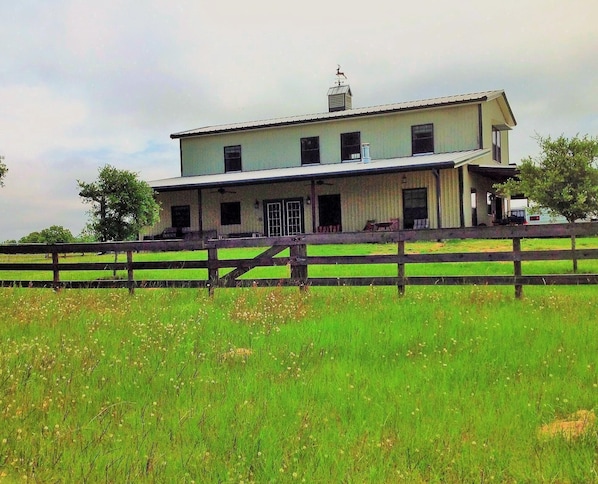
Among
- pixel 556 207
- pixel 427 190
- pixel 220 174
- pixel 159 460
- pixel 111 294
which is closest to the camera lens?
pixel 159 460

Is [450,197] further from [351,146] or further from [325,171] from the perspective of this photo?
[351,146]

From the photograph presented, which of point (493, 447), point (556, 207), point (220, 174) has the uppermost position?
point (220, 174)

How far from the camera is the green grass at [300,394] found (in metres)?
3.71

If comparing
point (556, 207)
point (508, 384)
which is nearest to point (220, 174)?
point (556, 207)

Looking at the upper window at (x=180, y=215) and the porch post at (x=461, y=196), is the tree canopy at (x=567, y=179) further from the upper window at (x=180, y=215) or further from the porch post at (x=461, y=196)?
the upper window at (x=180, y=215)

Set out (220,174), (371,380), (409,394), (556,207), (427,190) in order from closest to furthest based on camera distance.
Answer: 1. (409,394)
2. (371,380)
3. (556,207)
4. (427,190)
5. (220,174)

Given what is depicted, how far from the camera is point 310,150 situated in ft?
103

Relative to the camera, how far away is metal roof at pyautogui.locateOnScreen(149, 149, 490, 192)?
81.1 feet

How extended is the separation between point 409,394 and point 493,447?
1.05 metres

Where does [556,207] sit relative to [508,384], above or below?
above

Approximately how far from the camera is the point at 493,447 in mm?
3938

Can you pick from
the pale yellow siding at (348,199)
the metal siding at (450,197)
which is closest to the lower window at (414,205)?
the pale yellow siding at (348,199)

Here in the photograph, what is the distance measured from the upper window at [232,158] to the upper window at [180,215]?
3.42 m

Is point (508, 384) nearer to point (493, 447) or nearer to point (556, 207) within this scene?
point (493, 447)
